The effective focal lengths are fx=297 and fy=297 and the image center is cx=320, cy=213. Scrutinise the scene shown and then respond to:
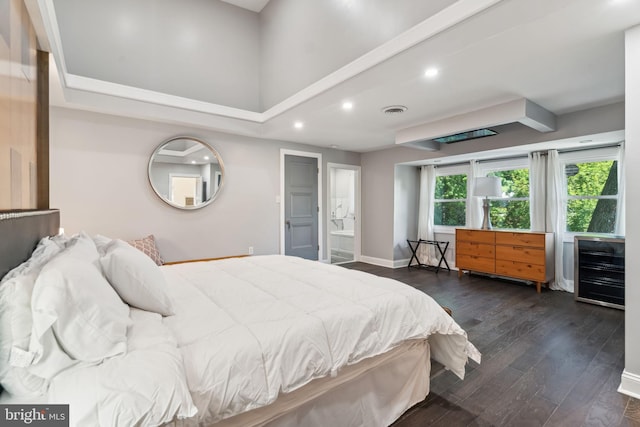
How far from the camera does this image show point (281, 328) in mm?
1295

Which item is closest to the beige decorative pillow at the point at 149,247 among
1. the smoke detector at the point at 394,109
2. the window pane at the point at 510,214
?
the smoke detector at the point at 394,109

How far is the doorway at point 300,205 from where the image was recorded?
4918mm

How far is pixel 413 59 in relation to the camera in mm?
2359

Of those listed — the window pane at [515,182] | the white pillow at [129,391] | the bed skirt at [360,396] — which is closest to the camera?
the white pillow at [129,391]

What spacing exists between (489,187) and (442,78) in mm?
2546

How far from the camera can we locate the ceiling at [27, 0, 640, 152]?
73.0 inches

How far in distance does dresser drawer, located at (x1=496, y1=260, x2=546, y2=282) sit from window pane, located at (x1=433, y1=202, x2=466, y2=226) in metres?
1.20

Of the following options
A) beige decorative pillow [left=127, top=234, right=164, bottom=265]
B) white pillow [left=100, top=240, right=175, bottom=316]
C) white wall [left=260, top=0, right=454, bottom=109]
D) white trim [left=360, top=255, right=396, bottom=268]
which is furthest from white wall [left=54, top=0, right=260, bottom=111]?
white trim [left=360, top=255, right=396, bottom=268]

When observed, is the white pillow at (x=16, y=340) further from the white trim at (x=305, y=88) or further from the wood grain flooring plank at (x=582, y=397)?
the wood grain flooring plank at (x=582, y=397)

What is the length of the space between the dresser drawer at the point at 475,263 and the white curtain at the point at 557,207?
0.81 m

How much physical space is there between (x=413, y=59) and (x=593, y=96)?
219 cm

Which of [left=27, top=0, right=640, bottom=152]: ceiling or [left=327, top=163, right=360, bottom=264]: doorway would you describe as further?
[left=327, top=163, right=360, bottom=264]: doorway

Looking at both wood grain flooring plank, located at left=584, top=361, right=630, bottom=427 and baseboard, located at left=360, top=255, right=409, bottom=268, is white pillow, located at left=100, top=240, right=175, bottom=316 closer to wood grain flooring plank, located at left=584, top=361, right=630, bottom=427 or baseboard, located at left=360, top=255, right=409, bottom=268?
wood grain flooring plank, located at left=584, top=361, right=630, bottom=427

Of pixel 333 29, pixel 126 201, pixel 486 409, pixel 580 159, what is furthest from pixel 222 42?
pixel 580 159
